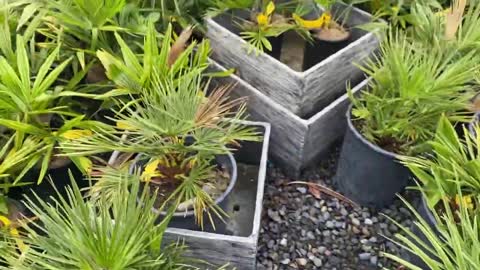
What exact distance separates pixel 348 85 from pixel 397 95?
0.81 ft

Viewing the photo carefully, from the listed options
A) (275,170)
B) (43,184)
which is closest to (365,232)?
(275,170)

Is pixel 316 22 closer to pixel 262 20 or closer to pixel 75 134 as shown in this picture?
pixel 262 20

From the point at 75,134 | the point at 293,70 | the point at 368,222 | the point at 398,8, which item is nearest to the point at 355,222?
the point at 368,222

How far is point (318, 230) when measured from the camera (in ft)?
5.53

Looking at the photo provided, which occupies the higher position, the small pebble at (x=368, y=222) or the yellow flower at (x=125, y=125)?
the yellow flower at (x=125, y=125)

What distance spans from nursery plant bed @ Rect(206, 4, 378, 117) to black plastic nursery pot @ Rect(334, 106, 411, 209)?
132 mm

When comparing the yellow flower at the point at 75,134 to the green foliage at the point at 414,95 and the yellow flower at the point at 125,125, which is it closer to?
the yellow flower at the point at 125,125

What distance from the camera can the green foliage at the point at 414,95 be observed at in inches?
58.0

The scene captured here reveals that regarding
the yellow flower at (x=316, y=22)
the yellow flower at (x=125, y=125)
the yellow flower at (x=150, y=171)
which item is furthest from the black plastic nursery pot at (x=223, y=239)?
the yellow flower at (x=316, y=22)

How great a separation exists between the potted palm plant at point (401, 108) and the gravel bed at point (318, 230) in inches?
2.8

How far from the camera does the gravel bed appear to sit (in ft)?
5.28

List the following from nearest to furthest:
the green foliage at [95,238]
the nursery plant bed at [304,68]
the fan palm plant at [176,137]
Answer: the green foliage at [95,238] → the fan palm plant at [176,137] → the nursery plant bed at [304,68]

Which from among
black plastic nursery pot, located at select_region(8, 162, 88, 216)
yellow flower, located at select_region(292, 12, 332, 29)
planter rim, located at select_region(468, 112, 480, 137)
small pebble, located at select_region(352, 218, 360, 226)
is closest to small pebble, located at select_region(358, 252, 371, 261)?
small pebble, located at select_region(352, 218, 360, 226)

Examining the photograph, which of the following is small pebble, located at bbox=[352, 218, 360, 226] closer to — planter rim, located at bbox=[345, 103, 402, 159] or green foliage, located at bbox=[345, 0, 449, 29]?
planter rim, located at bbox=[345, 103, 402, 159]
